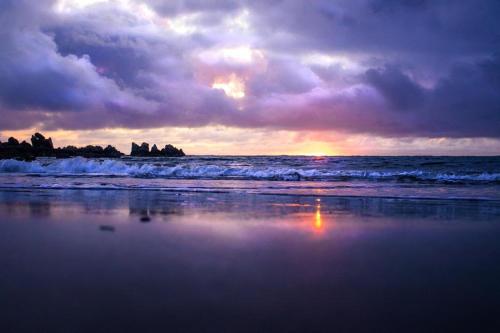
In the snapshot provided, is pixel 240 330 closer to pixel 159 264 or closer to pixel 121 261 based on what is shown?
pixel 159 264

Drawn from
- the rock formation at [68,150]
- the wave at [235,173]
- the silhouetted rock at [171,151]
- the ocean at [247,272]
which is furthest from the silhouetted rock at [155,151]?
the ocean at [247,272]

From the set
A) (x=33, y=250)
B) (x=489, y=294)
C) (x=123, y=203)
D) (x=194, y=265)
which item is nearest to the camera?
(x=489, y=294)

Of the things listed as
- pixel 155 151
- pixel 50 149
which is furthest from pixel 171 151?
pixel 50 149

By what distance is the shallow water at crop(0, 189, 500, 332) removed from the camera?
317cm

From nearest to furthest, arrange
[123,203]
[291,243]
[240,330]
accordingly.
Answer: [240,330]
[291,243]
[123,203]

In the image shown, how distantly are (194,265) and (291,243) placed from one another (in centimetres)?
165

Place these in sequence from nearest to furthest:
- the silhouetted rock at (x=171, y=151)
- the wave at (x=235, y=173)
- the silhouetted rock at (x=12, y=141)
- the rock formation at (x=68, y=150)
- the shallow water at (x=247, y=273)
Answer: the shallow water at (x=247, y=273) → the wave at (x=235, y=173) → the rock formation at (x=68, y=150) → the silhouetted rock at (x=12, y=141) → the silhouetted rock at (x=171, y=151)

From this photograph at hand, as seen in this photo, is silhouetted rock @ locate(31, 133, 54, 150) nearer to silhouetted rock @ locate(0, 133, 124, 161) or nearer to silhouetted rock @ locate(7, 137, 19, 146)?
silhouetted rock @ locate(0, 133, 124, 161)

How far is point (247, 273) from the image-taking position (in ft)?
14.0

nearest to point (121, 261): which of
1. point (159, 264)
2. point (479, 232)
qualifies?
point (159, 264)

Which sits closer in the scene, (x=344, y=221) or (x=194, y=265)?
(x=194, y=265)

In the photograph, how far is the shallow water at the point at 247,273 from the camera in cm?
317

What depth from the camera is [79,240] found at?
5.86m

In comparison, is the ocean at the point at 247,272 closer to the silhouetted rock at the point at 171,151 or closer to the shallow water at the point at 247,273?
the shallow water at the point at 247,273
